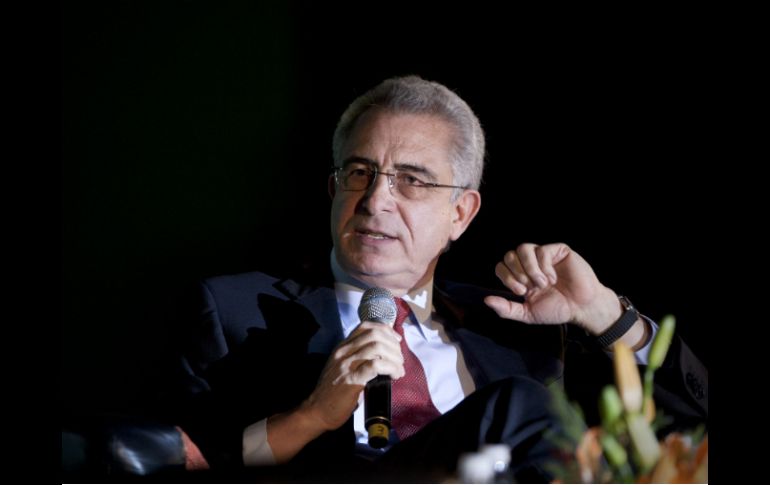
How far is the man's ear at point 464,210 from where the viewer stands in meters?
2.66

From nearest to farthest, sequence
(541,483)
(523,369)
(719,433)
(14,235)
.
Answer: (541,483), (14,235), (719,433), (523,369)

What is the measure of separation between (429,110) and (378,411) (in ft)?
3.68

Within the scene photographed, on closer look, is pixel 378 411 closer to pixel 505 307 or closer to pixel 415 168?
pixel 505 307

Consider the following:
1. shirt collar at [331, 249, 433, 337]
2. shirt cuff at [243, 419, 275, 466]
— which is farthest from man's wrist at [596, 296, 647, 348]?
shirt cuff at [243, 419, 275, 466]

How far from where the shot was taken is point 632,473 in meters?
1.43

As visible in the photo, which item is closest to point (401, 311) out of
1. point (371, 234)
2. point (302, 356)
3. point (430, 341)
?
point (430, 341)

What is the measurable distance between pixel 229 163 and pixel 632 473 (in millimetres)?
1654

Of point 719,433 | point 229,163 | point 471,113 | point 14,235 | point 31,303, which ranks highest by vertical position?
point 471,113

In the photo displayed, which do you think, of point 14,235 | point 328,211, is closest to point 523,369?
point 328,211

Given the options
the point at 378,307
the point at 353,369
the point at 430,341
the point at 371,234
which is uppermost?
the point at 371,234

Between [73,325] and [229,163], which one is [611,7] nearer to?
[229,163]

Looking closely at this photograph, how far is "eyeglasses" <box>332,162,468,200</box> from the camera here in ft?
8.23

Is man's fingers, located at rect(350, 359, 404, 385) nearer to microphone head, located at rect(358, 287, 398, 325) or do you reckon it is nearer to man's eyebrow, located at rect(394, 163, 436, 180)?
microphone head, located at rect(358, 287, 398, 325)

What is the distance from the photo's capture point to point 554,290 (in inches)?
102
